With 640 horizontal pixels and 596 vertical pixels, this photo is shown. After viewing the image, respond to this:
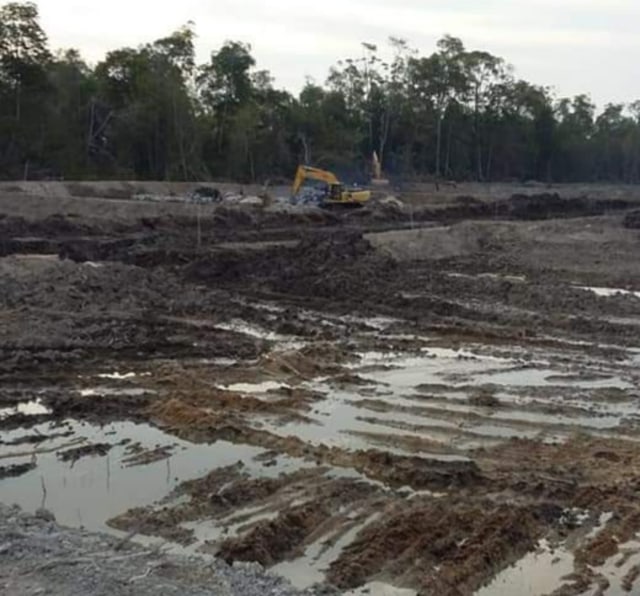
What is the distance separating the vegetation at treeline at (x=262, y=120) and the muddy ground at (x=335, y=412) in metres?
24.8

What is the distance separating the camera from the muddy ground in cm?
758

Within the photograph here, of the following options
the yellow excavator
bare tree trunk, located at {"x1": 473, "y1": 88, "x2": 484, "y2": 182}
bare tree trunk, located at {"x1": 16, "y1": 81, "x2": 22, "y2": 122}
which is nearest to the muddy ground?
the yellow excavator

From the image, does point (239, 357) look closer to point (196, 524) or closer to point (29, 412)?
point (29, 412)

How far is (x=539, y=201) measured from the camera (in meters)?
45.1

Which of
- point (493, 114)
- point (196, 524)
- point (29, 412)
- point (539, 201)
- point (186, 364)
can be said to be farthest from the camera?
point (493, 114)

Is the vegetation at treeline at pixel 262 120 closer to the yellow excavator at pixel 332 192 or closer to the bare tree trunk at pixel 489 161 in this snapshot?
the bare tree trunk at pixel 489 161

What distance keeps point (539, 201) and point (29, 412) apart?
36993mm

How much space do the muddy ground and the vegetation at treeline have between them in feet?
81.5

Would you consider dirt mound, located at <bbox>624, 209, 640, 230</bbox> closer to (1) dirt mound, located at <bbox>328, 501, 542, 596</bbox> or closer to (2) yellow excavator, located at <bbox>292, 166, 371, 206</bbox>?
(2) yellow excavator, located at <bbox>292, 166, 371, 206</bbox>

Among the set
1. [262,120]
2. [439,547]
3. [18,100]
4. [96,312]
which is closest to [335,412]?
[439,547]

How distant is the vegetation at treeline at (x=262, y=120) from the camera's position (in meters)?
47.3

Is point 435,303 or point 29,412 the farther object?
point 435,303

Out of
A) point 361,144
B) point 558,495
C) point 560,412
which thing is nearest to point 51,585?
point 558,495

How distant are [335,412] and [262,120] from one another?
161ft
